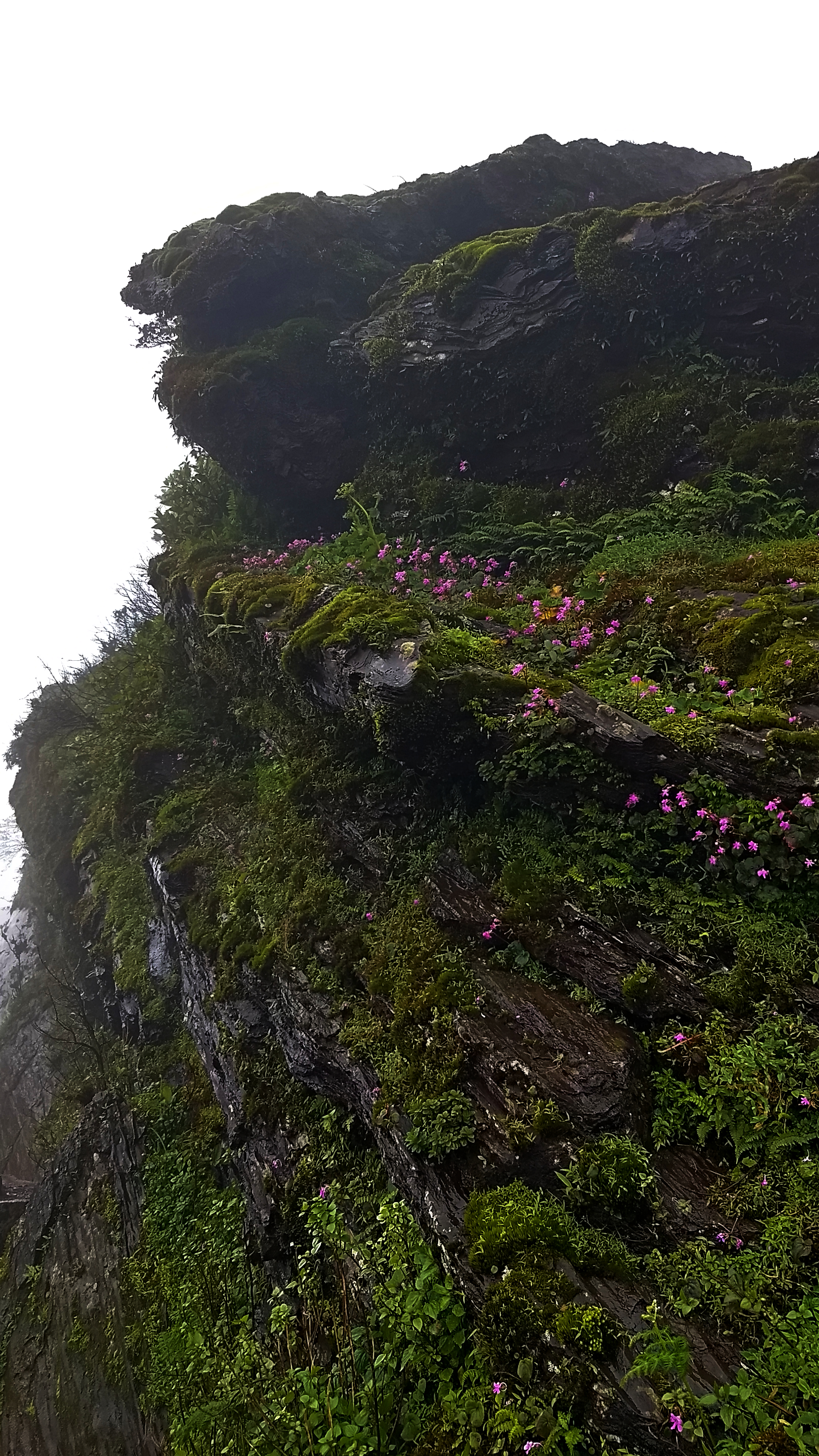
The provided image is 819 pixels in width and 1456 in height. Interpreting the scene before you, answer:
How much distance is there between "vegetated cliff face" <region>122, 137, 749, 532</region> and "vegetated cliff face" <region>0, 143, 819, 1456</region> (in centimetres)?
17

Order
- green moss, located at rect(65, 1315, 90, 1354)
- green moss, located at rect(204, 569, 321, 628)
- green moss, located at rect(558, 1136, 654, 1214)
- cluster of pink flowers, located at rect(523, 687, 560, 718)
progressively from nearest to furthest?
green moss, located at rect(558, 1136, 654, 1214)
cluster of pink flowers, located at rect(523, 687, 560, 718)
green moss, located at rect(65, 1315, 90, 1354)
green moss, located at rect(204, 569, 321, 628)

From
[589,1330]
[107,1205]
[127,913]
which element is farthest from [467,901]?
[127,913]

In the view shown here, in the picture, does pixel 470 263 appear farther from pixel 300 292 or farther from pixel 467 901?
pixel 467 901

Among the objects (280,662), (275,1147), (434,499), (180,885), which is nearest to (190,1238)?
(275,1147)

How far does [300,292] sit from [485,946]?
16.9 m

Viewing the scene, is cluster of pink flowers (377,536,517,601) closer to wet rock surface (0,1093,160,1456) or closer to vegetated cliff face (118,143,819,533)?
vegetated cliff face (118,143,819,533)

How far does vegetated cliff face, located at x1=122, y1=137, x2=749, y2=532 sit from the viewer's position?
15.5 metres

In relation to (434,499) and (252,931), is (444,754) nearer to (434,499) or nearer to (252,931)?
(252,931)

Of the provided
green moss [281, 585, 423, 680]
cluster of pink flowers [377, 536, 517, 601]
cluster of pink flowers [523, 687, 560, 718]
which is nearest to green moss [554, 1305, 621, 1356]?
cluster of pink flowers [523, 687, 560, 718]

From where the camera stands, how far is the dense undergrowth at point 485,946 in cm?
433

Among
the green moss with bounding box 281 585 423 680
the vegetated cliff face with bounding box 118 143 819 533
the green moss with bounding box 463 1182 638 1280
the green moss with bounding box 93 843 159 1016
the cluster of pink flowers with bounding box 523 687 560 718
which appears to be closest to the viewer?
the green moss with bounding box 463 1182 638 1280

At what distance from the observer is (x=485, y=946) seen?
6895 millimetres

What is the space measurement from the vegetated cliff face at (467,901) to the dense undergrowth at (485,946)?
0.04 metres


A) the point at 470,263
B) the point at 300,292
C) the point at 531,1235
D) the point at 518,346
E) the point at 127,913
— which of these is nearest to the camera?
the point at 531,1235
